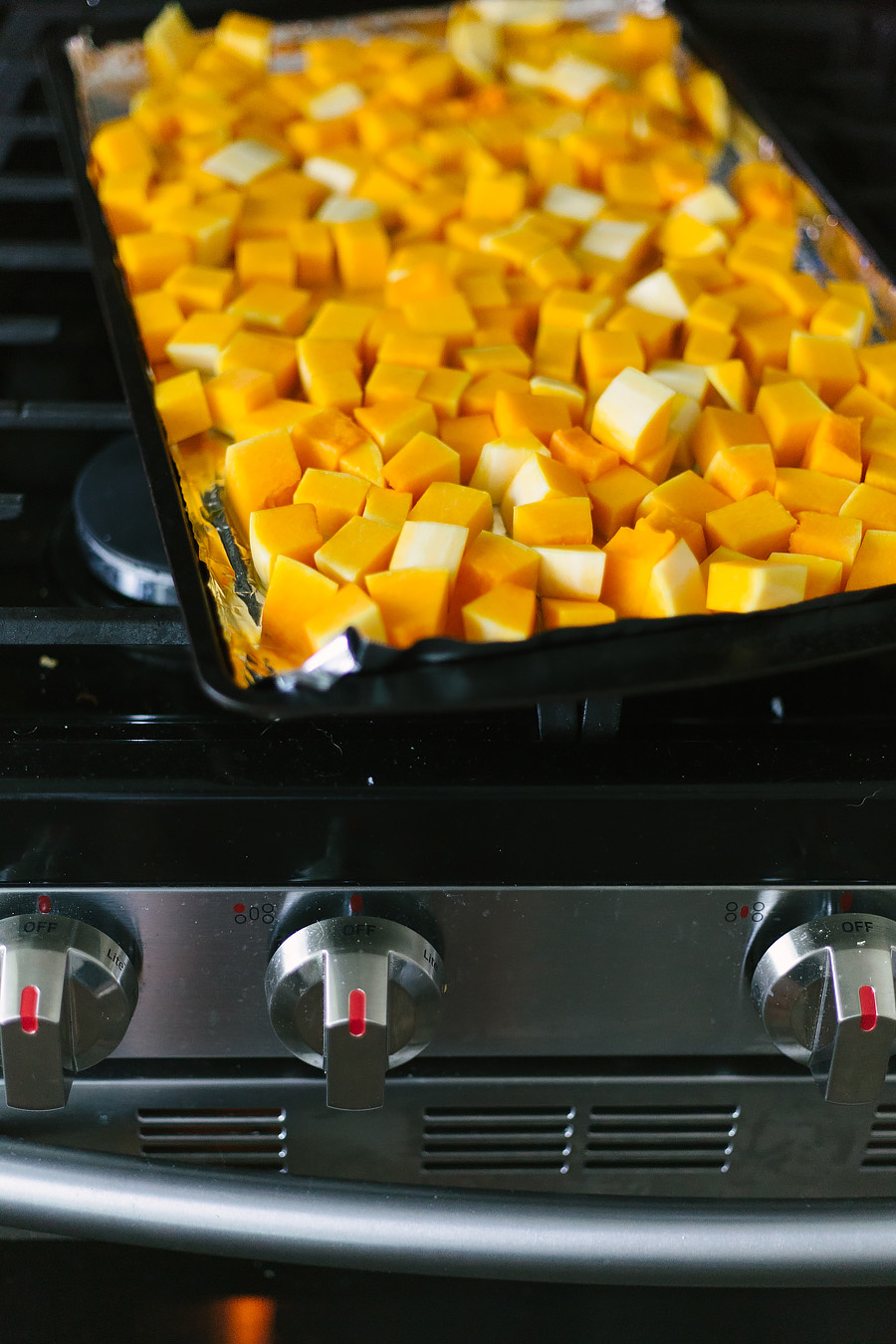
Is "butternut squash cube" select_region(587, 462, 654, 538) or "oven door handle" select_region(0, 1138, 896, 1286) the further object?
"butternut squash cube" select_region(587, 462, 654, 538)

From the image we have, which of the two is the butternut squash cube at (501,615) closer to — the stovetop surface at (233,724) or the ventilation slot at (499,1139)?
the stovetop surface at (233,724)

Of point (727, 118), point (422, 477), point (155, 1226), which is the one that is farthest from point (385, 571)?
point (727, 118)

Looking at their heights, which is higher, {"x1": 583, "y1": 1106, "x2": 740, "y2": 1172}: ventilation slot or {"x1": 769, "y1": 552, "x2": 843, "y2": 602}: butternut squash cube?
{"x1": 769, "y1": 552, "x2": 843, "y2": 602}: butternut squash cube

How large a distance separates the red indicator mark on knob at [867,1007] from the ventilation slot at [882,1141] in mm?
140

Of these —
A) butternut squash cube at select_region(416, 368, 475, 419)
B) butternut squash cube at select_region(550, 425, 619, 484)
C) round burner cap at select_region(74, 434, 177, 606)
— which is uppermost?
butternut squash cube at select_region(416, 368, 475, 419)

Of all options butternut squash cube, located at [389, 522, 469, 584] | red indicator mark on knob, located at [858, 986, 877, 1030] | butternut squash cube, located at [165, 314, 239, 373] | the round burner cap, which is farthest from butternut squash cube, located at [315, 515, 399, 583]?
red indicator mark on knob, located at [858, 986, 877, 1030]

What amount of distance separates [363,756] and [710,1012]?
23 cm

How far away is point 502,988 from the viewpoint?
1.94ft

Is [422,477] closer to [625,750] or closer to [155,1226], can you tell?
[625,750]

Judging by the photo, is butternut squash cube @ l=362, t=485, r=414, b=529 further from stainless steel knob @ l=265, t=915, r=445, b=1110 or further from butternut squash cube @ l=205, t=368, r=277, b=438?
stainless steel knob @ l=265, t=915, r=445, b=1110

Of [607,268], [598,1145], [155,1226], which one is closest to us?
[155,1226]

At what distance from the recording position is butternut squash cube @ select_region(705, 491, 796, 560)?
0.65m

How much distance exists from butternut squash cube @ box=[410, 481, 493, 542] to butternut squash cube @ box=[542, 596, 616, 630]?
7 centimetres

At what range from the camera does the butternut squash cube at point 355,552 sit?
611mm
